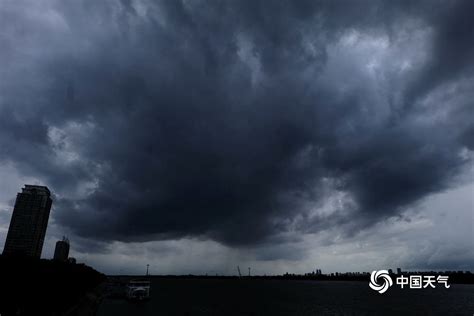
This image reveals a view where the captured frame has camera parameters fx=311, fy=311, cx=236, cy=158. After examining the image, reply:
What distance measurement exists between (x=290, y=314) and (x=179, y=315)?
32686 millimetres

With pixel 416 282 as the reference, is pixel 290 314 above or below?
below

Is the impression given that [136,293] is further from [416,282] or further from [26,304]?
[416,282]

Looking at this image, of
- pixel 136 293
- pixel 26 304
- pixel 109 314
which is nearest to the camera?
pixel 26 304

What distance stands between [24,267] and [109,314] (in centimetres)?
2511

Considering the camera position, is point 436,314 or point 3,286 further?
point 436,314

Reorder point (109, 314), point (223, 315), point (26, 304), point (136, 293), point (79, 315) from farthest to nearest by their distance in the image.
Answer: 1. point (136, 293)
2. point (223, 315)
3. point (109, 314)
4. point (79, 315)
5. point (26, 304)

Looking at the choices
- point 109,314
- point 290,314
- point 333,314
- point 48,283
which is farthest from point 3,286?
point 333,314

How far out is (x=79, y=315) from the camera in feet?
231

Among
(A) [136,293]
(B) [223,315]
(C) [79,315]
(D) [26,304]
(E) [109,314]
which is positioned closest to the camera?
(D) [26,304]

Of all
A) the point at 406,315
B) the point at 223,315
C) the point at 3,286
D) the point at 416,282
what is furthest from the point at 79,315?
the point at 406,315

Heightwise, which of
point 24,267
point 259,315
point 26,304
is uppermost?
point 24,267

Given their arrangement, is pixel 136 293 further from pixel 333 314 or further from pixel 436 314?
pixel 436 314

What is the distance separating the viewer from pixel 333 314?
9281 cm

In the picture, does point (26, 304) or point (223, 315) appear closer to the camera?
point (26, 304)
